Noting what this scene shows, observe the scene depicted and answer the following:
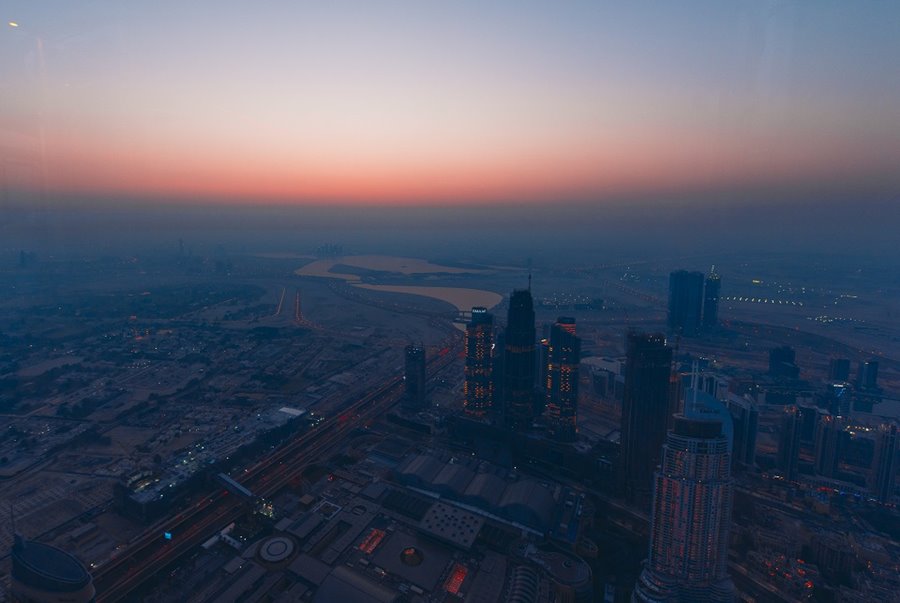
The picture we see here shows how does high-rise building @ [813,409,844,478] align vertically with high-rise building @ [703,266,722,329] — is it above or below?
below

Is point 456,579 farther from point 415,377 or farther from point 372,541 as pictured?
point 415,377

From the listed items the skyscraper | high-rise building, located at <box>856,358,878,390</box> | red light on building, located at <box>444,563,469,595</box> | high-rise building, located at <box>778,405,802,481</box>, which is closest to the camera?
red light on building, located at <box>444,563,469,595</box>

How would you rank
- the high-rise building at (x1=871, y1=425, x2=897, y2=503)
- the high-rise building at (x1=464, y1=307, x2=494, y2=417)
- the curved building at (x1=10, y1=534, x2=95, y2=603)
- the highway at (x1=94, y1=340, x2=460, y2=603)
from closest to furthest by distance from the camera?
the curved building at (x1=10, y1=534, x2=95, y2=603), the highway at (x1=94, y1=340, x2=460, y2=603), the high-rise building at (x1=871, y1=425, x2=897, y2=503), the high-rise building at (x1=464, y1=307, x2=494, y2=417)

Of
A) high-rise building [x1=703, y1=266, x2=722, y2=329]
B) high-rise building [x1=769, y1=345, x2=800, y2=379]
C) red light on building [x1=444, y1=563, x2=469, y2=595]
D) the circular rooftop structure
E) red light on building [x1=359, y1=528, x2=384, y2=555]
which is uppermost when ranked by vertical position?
high-rise building [x1=703, y1=266, x2=722, y2=329]

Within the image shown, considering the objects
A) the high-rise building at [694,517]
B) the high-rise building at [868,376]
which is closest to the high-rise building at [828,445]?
the high-rise building at [694,517]

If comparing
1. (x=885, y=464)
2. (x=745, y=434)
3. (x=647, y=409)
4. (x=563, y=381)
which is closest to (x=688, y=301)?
(x=745, y=434)

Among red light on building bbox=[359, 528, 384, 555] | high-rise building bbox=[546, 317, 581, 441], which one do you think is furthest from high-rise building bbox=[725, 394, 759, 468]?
red light on building bbox=[359, 528, 384, 555]

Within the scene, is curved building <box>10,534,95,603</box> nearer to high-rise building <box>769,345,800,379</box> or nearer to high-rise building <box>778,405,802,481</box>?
high-rise building <box>778,405,802,481</box>
